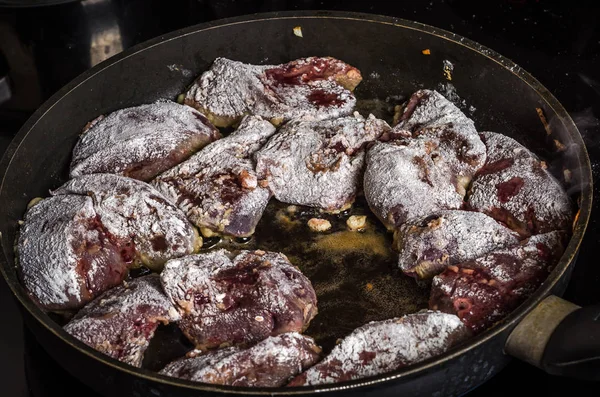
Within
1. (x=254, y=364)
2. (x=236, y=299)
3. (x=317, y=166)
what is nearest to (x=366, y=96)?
(x=317, y=166)

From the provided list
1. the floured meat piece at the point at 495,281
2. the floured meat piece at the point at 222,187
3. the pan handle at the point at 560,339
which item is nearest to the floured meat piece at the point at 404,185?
the floured meat piece at the point at 495,281

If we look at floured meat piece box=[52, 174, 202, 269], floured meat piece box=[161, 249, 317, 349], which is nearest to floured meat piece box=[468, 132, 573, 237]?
floured meat piece box=[161, 249, 317, 349]

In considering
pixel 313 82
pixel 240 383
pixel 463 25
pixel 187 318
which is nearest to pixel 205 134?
pixel 313 82

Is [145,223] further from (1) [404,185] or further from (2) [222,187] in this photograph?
(1) [404,185]

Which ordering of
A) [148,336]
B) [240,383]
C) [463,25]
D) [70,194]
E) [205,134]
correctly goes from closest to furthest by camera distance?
[240,383] → [148,336] → [70,194] → [205,134] → [463,25]

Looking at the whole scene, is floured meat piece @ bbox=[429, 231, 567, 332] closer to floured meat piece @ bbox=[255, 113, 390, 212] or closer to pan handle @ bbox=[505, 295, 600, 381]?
pan handle @ bbox=[505, 295, 600, 381]

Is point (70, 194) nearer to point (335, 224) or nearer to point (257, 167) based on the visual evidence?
point (257, 167)

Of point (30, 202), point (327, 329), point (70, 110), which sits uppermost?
point (70, 110)
